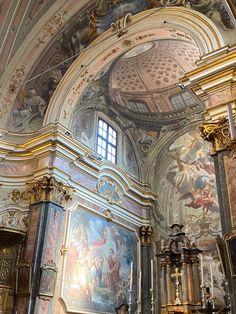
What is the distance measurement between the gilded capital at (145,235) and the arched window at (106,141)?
266 cm

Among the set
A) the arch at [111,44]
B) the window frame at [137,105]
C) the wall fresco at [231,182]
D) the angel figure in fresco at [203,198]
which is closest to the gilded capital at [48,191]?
the arch at [111,44]

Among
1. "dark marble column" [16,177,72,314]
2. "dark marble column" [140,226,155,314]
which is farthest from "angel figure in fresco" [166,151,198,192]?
"dark marble column" [16,177,72,314]

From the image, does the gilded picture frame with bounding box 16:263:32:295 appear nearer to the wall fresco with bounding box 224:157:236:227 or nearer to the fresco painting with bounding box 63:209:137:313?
the fresco painting with bounding box 63:209:137:313

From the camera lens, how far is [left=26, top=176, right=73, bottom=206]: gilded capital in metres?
9.87

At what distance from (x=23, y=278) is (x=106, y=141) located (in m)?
6.06

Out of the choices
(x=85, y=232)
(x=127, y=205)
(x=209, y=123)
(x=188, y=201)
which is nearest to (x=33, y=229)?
(x=85, y=232)

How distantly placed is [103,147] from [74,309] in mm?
5678

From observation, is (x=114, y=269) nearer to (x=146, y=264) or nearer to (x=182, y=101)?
(x=146, y=264)

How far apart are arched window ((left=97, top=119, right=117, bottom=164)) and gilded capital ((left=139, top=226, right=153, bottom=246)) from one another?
266 centimetres

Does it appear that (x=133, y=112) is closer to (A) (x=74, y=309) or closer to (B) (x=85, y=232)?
(B) (x=85, y=232)

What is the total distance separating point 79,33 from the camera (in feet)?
38.1

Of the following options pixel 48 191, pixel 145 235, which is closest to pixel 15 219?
pixel 48 191

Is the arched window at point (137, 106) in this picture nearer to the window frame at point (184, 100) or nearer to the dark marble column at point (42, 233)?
the window frame at point (184, 100)

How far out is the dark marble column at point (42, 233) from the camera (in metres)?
8.63
